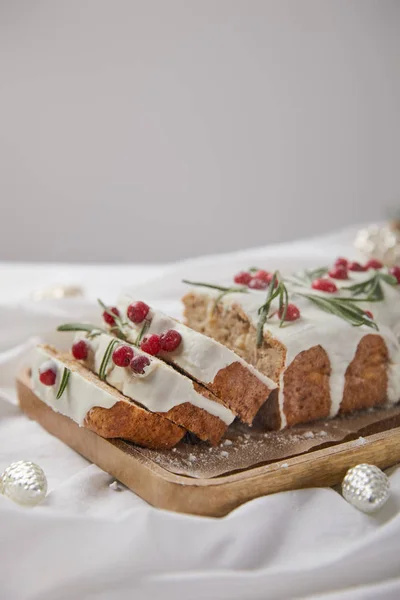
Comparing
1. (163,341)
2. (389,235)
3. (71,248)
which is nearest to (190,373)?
(163,341)

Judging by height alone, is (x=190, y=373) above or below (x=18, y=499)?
above

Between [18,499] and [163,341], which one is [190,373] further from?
[18,499]

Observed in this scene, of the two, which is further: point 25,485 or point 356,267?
point 356,267

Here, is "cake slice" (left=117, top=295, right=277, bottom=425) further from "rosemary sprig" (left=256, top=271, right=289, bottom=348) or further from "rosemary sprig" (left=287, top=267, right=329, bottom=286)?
"rosemary sprig" (left=287, top=267, right=329, bottom=286)

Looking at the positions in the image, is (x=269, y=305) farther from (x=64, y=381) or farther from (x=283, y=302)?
(x=64, y=381)

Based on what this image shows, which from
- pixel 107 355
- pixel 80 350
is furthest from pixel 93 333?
pixel 107 355

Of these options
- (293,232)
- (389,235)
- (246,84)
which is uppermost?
(246,84)

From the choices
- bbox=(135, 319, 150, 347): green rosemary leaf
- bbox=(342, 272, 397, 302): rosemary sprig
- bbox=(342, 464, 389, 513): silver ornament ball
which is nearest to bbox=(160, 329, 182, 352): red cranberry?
bbox=(135, 319, 150, 347): green rosemary leaf
